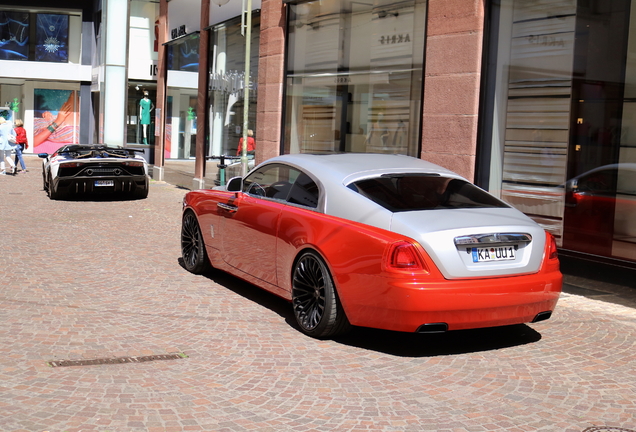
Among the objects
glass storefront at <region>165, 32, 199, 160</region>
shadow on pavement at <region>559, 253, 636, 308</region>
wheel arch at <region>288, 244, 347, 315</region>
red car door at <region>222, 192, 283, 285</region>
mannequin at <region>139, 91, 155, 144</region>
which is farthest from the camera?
mannequin at <region>139, 91, 155, 144</region>

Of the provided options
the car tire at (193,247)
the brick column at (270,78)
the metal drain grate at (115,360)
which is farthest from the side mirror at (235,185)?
the brick column at (270,78)

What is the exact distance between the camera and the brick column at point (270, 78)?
1591 centimetres

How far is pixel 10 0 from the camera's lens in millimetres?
37719

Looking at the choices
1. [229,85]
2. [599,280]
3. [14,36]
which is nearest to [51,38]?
[14,36]

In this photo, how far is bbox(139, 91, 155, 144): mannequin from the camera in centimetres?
3281

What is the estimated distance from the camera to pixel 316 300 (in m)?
6.16

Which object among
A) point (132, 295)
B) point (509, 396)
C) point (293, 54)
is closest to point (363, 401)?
point (509, 396)

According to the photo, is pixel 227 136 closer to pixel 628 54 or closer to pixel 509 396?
pixel 628 54

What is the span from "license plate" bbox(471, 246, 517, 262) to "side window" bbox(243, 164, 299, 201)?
201 centimetres

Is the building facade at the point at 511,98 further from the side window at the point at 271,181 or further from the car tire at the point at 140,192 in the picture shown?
the car tire at the point at 140,192

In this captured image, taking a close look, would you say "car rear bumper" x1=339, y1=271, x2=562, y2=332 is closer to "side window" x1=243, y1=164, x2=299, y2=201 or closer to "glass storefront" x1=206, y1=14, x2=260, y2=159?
"side window" x1=243, y1=164, x2=299, y2=201

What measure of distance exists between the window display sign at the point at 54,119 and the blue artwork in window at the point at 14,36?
1.95 m

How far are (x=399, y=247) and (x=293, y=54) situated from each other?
35.8ft

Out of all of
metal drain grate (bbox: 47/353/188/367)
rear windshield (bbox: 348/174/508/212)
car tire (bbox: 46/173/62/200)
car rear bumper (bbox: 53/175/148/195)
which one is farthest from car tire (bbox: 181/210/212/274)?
car tire (bbox: 46/173/62/200)
